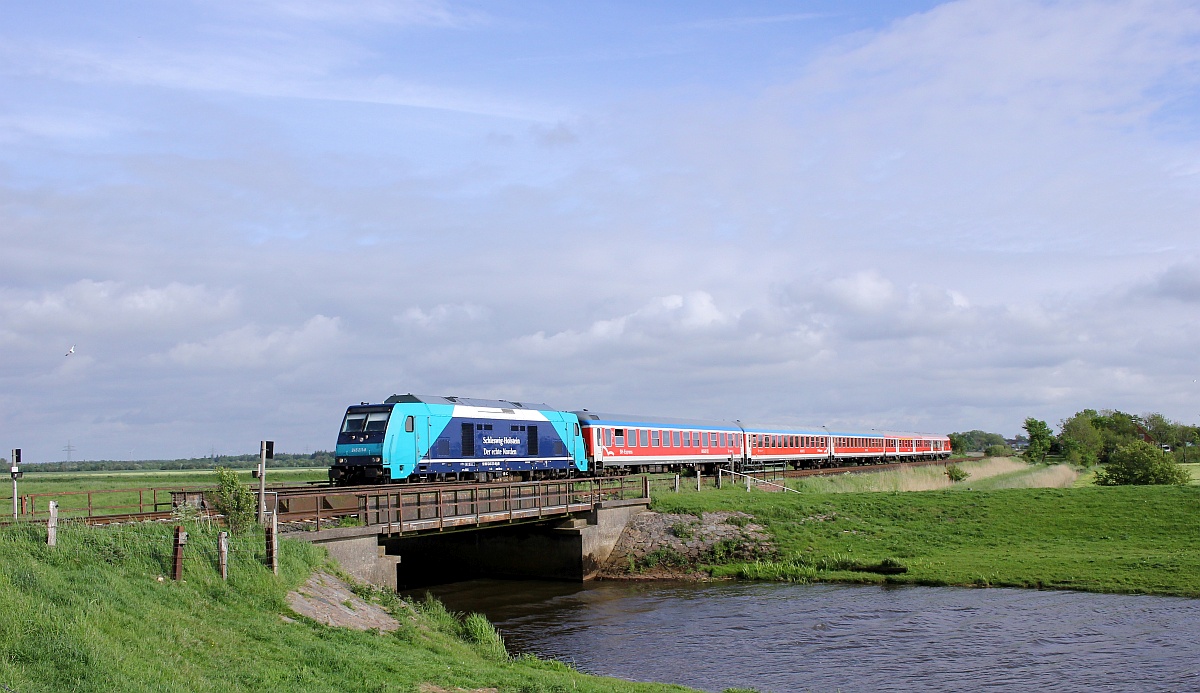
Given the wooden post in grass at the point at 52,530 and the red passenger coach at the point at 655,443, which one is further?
the red passenger coach at the point at 655,443

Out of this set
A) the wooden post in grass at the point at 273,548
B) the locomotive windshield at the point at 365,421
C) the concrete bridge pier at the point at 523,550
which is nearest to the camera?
the wooden post in grass at the point at 273,548

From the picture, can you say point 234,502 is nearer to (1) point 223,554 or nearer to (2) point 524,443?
(1) point 223,554

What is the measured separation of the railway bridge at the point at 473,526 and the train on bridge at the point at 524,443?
2722 mm

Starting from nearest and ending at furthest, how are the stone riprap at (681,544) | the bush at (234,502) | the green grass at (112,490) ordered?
the bush at (234,502) → the green grass at (112,490) → the stone riprap at (681,544)

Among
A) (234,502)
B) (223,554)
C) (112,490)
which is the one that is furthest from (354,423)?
(223,554)

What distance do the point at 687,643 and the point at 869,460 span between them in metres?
67.4

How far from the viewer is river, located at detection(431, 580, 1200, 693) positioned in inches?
690

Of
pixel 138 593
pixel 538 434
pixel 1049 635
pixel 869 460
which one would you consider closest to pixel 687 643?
pixel 1049 635

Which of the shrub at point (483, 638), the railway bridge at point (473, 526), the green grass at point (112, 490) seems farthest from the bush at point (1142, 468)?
the green grass at point (112, 490)

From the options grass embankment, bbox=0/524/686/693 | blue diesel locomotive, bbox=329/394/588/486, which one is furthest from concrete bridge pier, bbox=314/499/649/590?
grass embankment, bbox=0/524/686/693

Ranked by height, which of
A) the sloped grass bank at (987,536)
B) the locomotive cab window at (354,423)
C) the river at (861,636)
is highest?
the locomotive cab window at (354,423)

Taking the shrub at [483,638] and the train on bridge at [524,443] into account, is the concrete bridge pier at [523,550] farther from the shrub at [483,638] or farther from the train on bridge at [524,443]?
the shrub at [483,638]

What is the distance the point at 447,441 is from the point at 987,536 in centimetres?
1922

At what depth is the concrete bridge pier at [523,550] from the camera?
105 ft
